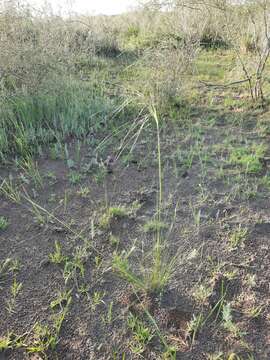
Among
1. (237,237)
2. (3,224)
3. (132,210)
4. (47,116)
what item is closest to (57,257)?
(3,224)

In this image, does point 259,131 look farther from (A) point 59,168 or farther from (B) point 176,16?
(B) point 176,16

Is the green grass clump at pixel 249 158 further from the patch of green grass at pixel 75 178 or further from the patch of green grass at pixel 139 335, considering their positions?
the patch of green grass at pixel 139 335

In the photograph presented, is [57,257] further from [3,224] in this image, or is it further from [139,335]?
[139,335]

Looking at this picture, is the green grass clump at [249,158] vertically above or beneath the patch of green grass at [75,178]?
above

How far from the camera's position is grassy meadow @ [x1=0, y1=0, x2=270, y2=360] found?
1.76 metres

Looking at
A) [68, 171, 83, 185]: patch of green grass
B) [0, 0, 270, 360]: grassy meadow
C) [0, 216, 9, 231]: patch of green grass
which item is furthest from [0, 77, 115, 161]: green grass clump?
[0, 216, 9, 231]: patch of green grass

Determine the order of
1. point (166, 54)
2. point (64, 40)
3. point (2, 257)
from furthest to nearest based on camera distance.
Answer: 1. point (64, 40)
2. point (166, 54)
3. point (2, 257)

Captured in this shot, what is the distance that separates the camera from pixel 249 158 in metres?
3.04

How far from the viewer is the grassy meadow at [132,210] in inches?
69.3

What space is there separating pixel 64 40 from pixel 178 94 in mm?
1707

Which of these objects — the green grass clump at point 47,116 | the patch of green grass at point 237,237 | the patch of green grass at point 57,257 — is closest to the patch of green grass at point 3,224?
the patch of green grass at point 57,257

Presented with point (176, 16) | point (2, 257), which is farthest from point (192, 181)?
point (176, 16)

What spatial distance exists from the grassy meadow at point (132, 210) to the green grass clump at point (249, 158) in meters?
0.02

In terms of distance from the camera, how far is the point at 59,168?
3.06 metres
